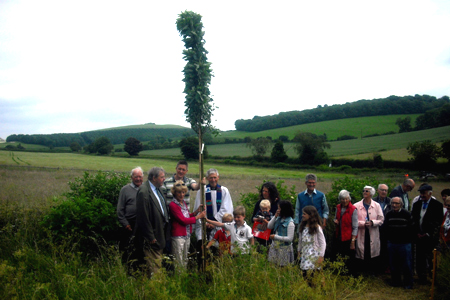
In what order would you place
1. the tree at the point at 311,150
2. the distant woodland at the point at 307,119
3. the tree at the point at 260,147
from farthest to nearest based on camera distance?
the tree at the point at 260,147, the tree at the point at 311,150, the distant woodland at the point at 307,119

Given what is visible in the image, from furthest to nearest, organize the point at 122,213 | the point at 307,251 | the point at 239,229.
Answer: the point at 122,213
the point at 239,229
the point at 307,251

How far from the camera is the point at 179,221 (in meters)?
5.28

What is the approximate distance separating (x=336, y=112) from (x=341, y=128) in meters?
7.65

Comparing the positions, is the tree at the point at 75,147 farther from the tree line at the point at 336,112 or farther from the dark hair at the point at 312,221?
the tree line at the point at 336,112

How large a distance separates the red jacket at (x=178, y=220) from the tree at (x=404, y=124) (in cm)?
4073

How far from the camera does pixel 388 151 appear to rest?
31953mm

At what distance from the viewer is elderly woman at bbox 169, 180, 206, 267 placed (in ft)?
17.1

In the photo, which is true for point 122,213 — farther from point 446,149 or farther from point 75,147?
point 446,149

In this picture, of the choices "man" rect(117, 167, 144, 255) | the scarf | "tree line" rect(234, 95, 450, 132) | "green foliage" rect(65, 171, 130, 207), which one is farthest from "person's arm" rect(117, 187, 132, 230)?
"tree line" rect(234, 95, 450, 132)

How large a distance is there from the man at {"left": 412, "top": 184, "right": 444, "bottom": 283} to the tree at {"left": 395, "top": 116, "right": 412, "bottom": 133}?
120 ft

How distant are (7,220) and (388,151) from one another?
1280 inches

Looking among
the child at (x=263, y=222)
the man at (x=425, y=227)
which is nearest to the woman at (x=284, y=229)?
the child at (x=263, y=222)

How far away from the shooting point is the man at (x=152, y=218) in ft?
15.8

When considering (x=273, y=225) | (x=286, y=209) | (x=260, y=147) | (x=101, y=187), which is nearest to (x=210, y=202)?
(x=273, y=225)
